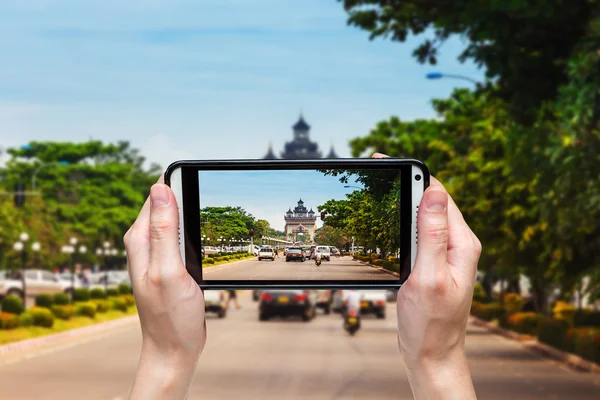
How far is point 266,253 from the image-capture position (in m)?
3.02

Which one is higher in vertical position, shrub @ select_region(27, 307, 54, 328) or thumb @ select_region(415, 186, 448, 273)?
thumb @ select_region(415, 186, 448, 273)

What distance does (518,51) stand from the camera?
13.0 meters

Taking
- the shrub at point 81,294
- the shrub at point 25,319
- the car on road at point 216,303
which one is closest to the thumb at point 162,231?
the shrub at point 25,319

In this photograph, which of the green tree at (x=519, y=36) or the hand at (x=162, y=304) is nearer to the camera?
the hand at (x=162, y=304)

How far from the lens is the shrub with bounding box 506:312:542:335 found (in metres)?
30.3

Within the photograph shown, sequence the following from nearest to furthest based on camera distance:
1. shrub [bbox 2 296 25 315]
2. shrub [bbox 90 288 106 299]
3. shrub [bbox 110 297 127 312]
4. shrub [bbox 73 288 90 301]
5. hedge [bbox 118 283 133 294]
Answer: shrub [bbox 2 296 25 315] → shrub [bbox 73 288 90 301] → shrub [bbox 110 297 127 312] → shrub [bbox 90 288 106 299] → hedge [bbox 118 283 133 294]

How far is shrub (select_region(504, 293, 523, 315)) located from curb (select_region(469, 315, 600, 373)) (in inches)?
32.2

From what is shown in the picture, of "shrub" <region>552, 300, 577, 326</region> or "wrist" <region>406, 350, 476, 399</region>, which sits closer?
"wrist" <region>406, 350, 476, 399</region>

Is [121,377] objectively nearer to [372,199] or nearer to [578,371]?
[578,371]

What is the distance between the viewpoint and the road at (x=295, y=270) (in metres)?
2.84

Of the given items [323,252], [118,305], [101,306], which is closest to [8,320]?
[101,306]

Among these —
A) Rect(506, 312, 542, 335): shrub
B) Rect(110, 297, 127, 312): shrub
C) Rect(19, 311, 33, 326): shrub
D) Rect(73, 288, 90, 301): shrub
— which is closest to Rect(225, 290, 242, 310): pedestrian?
Rect(110, 297, 127, 312): shrub

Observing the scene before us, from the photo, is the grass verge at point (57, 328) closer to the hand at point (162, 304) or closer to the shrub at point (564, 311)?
the shrub at point (564, 311)

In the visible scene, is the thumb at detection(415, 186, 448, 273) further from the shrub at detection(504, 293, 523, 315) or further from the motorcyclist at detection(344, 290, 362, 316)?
the shrub at detection(504, 293, 523, 315)
